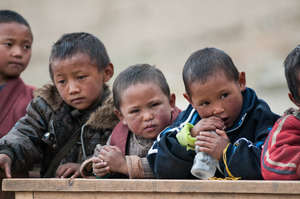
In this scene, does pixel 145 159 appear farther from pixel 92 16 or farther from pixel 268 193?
pixel 92 16

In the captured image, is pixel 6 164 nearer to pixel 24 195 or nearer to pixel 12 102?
pixel 24 195

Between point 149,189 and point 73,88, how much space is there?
3.48 ft

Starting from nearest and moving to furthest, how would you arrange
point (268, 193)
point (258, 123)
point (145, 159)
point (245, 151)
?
point (268, 193) < point (245, 151) < point (258, 123) < point (145, 159)

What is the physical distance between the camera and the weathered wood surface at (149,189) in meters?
1.40

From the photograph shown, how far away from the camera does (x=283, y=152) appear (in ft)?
5.03

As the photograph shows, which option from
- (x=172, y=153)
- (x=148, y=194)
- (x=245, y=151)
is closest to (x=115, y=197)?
(x=148, y=194)

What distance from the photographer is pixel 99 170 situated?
2.08 m

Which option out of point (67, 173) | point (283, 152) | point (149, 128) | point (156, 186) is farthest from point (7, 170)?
point (283, 152)

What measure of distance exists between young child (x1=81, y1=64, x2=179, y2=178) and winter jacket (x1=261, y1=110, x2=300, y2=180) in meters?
0.62

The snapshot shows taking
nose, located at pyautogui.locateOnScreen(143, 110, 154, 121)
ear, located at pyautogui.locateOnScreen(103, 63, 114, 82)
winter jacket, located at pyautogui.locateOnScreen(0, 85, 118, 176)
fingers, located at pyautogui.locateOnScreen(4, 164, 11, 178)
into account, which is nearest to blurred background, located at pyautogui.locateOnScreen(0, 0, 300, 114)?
ear, located at pyautogui.locateOnScreen(103, 63, 114, 82)

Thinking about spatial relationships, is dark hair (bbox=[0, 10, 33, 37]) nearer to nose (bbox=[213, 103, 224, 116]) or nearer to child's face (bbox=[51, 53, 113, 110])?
child's face (bbox=[51, 53, 113, 110])

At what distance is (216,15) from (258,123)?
6590mm

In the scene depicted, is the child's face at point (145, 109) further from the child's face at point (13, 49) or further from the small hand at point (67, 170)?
the child's face at point (13, 49)

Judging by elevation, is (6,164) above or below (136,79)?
below
